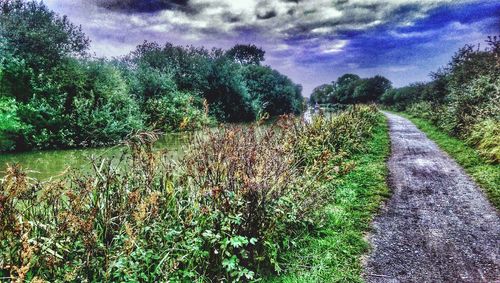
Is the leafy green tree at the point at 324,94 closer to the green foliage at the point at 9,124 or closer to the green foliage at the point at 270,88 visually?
the green foliage at the point at 270,88

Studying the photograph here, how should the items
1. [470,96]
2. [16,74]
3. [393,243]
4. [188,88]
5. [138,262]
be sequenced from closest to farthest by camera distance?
[138,262]
[393,243]
[470,96]
[16,74]
[188,88]

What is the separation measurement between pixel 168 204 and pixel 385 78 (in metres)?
81.6

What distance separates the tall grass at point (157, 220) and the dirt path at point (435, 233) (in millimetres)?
1177

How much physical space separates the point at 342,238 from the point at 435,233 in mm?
1435

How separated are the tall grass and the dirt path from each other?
1177 mm

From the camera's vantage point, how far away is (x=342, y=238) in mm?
5039

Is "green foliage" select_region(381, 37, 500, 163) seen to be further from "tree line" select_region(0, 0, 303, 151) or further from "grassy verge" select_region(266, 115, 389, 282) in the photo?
"tree line" select_region(0, 0, 303, 151)

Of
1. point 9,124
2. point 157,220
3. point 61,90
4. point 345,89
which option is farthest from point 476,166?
point 345,89

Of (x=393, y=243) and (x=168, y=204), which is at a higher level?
(x=168, y=204)

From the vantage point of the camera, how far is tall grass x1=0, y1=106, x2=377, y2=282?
3188 millimetres

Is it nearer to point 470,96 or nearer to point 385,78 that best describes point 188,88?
point 470,96

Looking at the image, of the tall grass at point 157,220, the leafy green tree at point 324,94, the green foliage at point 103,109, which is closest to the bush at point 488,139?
the tall grass at point 157,220

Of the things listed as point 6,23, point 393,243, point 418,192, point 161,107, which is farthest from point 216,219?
point 161,107

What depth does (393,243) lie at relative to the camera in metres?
4.91
